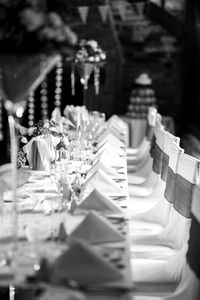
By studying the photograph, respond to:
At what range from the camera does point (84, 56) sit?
24.5ft

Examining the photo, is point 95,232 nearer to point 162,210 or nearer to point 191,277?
point 191,277

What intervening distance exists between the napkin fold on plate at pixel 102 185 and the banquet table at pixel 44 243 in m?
0.06

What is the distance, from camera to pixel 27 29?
6.95 ft

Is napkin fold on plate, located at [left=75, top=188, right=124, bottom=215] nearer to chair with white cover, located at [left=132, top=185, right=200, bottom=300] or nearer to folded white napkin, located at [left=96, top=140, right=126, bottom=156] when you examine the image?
chair with white cover, located at [left=132, top=185, right=200, bottom=300]

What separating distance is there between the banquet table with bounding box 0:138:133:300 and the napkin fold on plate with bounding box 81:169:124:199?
57 millimetres

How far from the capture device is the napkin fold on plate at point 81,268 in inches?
75.0

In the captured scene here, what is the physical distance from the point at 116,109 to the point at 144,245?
24.2 ft

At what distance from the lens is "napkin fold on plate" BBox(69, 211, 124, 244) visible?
7.74 ft

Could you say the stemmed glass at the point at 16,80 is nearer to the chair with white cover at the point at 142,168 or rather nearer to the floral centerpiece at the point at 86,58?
the chair with white cover at the point at 142,168

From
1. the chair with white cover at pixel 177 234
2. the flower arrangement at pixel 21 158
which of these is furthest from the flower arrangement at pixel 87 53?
the chair with white cover at pixel 177 234

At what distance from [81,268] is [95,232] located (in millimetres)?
453

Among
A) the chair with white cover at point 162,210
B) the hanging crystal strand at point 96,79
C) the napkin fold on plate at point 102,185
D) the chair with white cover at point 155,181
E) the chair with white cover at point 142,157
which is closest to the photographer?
the napkin fold on plate at point 102,185

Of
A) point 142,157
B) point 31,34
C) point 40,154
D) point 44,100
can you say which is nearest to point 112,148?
point 40,154

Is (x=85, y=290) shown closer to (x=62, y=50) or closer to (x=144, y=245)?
(x=62, y=50)
